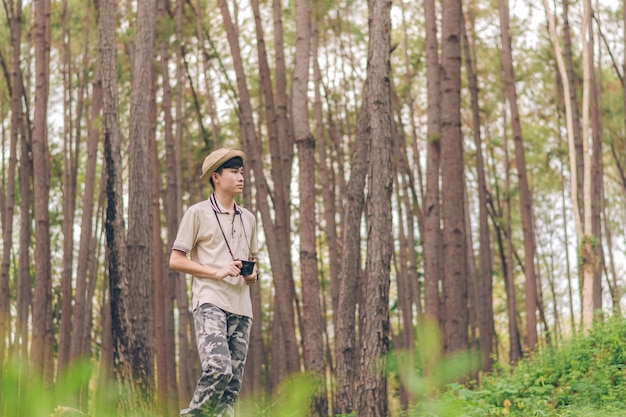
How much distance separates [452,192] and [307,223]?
4.21 feet

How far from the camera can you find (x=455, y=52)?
716 centimetres

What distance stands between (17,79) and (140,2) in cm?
406

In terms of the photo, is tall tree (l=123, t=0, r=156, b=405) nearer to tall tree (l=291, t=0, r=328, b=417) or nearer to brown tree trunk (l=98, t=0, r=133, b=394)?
brown tree trunk (l=98, t=0, r=133, b=394)

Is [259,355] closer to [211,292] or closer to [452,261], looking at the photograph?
[452,261]

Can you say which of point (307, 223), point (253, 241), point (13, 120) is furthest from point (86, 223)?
point (253, 241)

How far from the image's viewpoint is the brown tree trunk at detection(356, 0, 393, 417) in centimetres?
494

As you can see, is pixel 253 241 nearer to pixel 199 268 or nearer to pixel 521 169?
pixel 199 268

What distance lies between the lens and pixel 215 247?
3.79 metres

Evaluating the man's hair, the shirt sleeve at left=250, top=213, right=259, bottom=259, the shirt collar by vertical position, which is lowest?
the shirt sleeve at left=250, top=213, right=259, bottom=259

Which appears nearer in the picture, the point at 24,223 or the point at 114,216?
the point at 114,216

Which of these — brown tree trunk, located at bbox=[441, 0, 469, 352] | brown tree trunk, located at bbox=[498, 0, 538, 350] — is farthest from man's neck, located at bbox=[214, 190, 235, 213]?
brown tree trunk, located at bbox=[498, 0, 538, 350]

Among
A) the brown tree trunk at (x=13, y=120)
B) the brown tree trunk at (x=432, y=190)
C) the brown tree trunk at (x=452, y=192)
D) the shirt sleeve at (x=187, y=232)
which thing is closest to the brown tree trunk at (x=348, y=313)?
the brown tree trunk at (x=452, y=192)

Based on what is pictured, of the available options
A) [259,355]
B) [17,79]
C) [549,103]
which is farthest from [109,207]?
[549,103]

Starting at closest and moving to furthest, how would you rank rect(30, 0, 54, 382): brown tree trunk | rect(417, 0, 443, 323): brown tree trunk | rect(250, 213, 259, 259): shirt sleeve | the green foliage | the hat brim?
the hat brim, rect(250, 213, 259, 259): shirt sleeve, the green foliage, rect(417, 0, 443, 323): brown tree trunk, rect(30, 0, 54, 382): brown tree trunk
